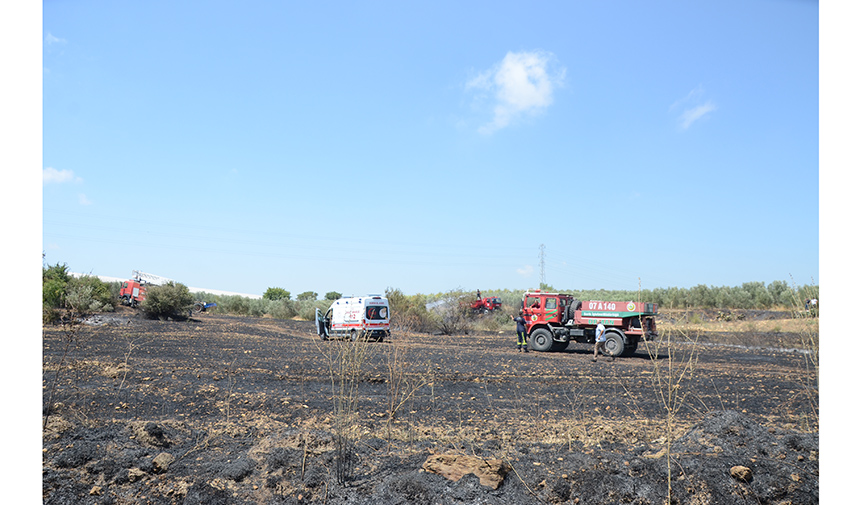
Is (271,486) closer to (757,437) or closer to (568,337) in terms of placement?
(757,437)

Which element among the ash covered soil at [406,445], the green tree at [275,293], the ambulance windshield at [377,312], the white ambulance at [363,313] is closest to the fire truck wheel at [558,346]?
the white ambulance at [363,313]

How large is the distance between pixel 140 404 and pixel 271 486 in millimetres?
4087

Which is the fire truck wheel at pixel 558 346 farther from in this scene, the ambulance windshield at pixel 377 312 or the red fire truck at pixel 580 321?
the ambulance windshield at pixel 377 312

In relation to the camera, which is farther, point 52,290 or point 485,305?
point 485,305

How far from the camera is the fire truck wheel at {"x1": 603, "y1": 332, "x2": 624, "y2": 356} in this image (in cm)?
1664

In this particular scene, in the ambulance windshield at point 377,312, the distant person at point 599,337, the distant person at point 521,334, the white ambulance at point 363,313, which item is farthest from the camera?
the ambulance windshield at point 377,312

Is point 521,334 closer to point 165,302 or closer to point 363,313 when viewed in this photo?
point 363,313

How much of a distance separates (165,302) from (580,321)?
2217 centimetres

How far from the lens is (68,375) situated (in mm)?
8773

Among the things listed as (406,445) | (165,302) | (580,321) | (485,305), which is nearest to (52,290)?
(165,302)

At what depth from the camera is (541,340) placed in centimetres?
1844

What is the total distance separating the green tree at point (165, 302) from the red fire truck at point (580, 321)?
65.5 ft

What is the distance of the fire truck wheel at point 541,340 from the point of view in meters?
18.2

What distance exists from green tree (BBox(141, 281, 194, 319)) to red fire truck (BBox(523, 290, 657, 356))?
20.0m
